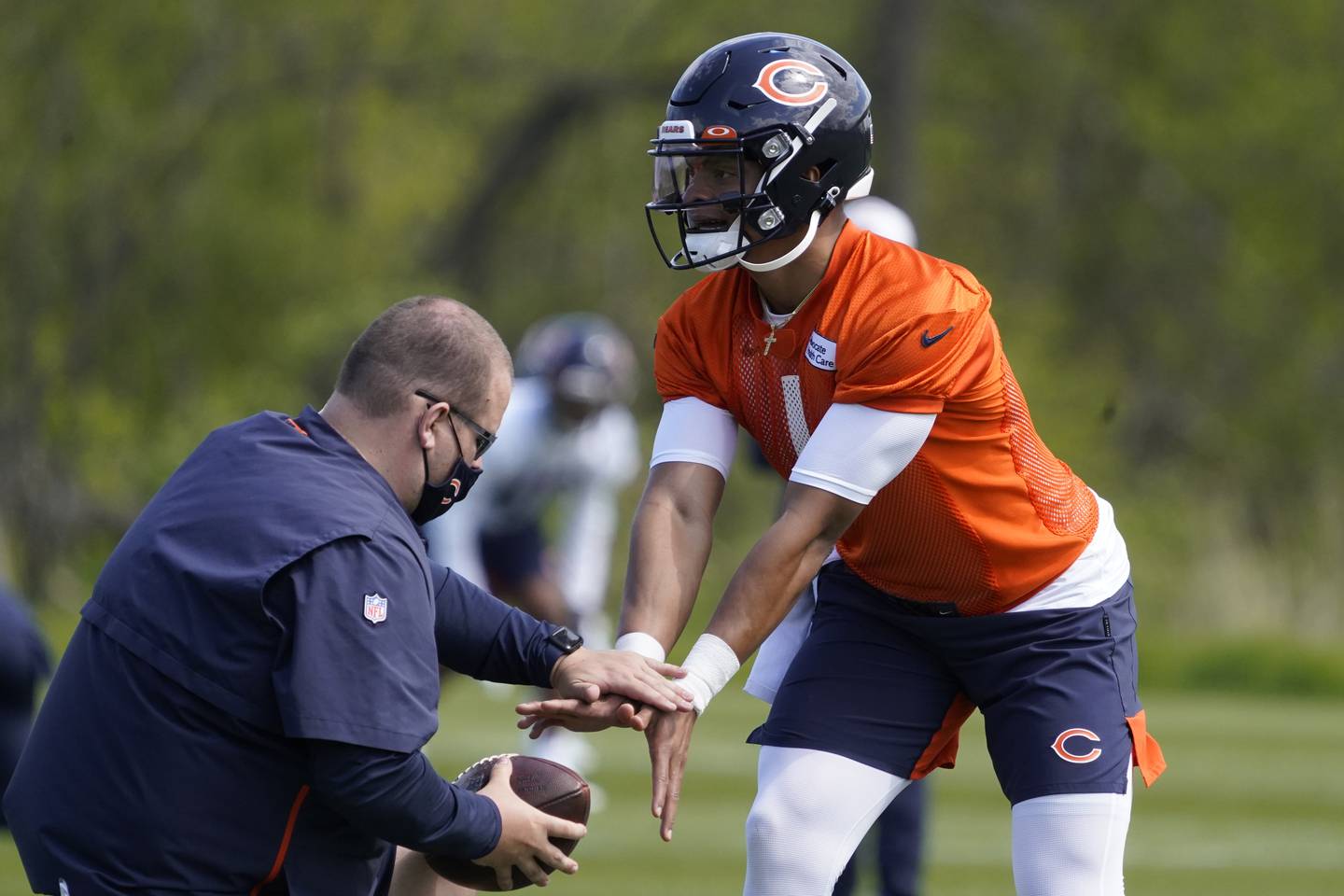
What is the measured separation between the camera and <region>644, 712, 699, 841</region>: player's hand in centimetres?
429

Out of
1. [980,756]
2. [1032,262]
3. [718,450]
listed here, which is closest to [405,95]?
[1032,262]

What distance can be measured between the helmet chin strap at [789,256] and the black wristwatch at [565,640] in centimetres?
94

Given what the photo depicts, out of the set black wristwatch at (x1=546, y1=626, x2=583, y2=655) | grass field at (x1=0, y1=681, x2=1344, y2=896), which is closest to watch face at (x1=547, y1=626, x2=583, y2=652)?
black wristwatch at (x1=546, y1=626, x2=583, y2=655)

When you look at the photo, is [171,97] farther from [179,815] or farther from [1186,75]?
[179,815]

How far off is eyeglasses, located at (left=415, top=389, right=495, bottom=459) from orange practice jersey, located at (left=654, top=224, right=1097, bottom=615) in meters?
0.65

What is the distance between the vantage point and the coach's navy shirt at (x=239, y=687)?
3.66 meters

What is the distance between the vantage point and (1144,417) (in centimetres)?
2636

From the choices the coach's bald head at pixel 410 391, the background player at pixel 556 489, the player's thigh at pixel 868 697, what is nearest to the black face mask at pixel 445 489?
the coach's bald head at pixel 410 391

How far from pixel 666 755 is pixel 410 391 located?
100cm

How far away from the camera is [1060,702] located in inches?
173

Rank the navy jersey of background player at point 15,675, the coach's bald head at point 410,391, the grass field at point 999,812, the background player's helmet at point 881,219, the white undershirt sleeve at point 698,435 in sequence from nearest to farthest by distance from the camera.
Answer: the coach's bald head at point 410,391 < the white undershirt sleeve at point 698,435 < the background player's helmet at point 881,219 < the navy jersey of background player at point 15,675 < the grass field at point 999,812

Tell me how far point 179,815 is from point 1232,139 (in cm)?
2362

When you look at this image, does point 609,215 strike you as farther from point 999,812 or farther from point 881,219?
point 881,219

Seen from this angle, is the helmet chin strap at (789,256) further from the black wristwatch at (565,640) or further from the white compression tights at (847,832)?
the white compression tights at (847,832)
